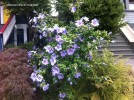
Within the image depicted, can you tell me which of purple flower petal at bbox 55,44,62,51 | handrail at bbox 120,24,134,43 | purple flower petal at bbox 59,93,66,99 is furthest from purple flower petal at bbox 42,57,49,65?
handrail at bbox 120,24,134,43

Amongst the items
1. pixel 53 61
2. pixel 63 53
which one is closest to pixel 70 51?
pixel 63 53

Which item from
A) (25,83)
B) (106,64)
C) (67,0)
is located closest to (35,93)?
(25,83)

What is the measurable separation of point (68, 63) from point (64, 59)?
0.34ft

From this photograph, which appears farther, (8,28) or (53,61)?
(8,28)

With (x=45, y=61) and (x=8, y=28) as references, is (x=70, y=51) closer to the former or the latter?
(x=45, y=61)

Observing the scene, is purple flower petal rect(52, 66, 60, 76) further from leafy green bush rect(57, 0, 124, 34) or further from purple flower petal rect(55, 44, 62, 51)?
leafy green bush rect(57, 0, 124, 34)

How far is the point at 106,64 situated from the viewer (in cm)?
583

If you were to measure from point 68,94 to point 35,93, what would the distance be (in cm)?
62

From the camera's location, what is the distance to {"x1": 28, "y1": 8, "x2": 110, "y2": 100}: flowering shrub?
209 inches

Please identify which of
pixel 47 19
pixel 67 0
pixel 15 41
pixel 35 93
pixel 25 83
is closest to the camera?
pixel 25 83

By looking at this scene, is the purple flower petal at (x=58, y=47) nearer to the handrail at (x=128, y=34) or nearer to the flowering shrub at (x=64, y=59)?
the flowering shrub at (x=64, y=59)

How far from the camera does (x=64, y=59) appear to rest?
538cm

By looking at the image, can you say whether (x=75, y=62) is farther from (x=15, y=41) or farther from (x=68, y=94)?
(x=15, y=41)

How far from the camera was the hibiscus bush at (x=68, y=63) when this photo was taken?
17.4 ft
